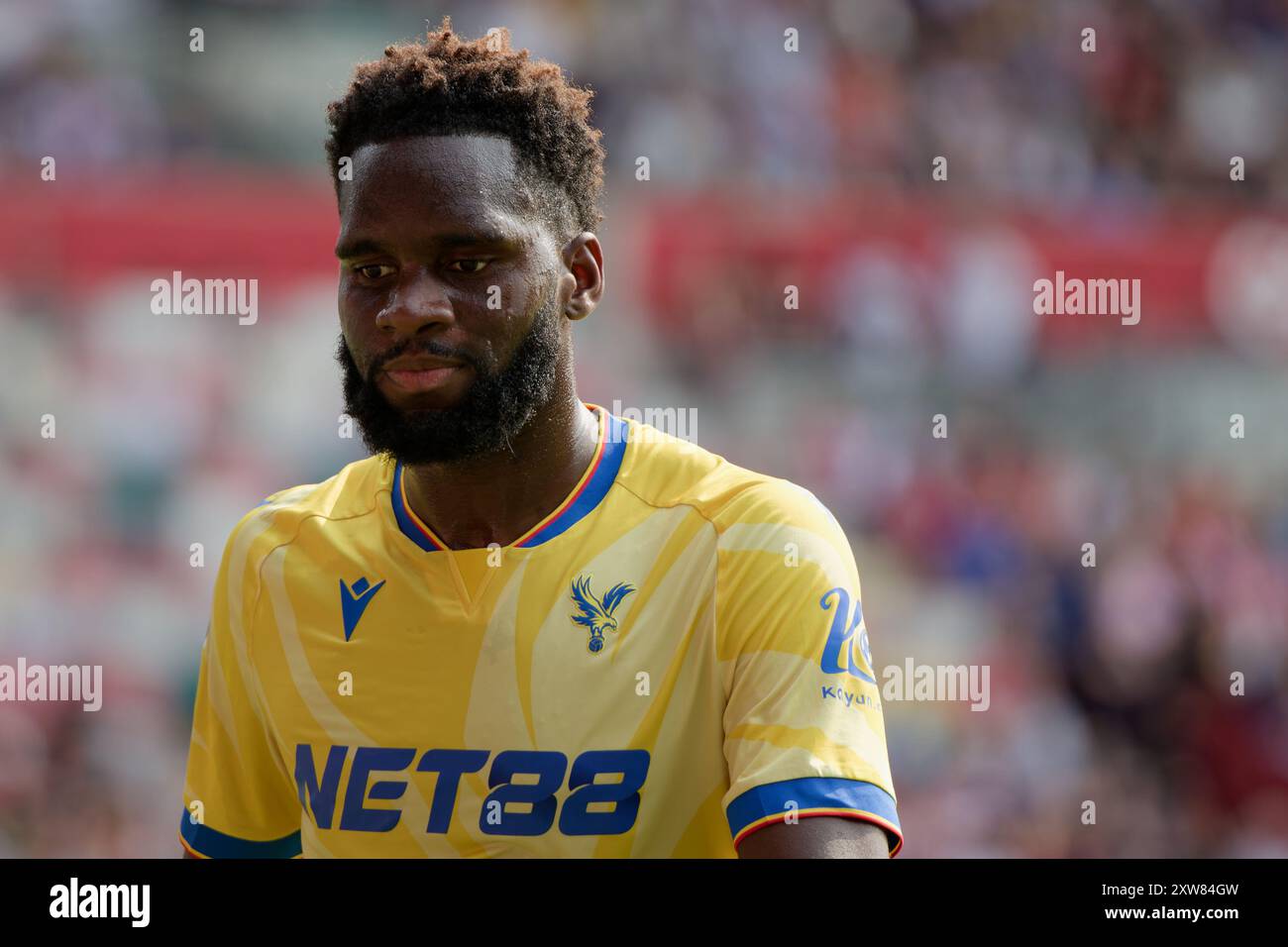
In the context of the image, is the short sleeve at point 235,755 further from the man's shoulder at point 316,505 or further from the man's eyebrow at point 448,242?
the man's eyebrow at point 448,242

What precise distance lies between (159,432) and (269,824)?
5263mm

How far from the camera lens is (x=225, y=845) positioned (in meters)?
3.02

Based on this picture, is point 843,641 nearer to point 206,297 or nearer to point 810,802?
point 810,802

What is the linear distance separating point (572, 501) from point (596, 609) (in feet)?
0.78

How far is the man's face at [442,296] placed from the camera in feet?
8.79

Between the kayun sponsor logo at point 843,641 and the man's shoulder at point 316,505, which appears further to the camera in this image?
the man's shoulder at point 316,505

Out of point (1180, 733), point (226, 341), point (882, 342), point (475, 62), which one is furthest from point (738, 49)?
point (475, 62)

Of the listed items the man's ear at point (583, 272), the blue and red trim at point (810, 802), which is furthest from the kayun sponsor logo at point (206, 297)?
the blue and red trim at point (810, 802)

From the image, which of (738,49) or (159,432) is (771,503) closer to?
(159,432)

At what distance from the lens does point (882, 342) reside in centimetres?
914

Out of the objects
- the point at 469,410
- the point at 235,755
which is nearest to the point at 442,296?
the point at 469,410

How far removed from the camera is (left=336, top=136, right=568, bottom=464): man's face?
2.68 metres

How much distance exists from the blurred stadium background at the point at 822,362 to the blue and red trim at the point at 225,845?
4133mm

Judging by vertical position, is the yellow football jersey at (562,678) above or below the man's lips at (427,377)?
below
